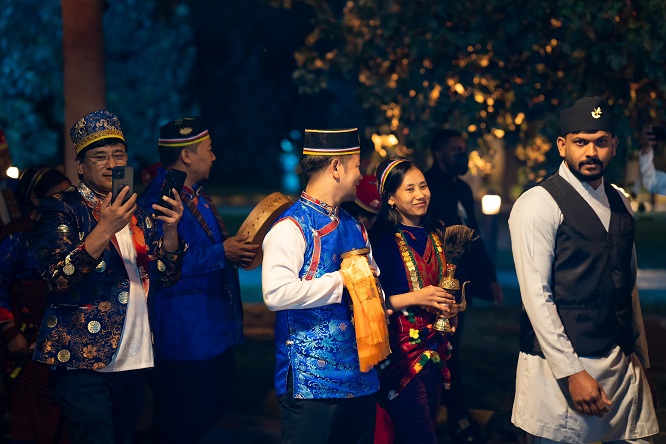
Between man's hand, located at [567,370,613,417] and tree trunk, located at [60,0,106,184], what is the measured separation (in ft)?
20.1

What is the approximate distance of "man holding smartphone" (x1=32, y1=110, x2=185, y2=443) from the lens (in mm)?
5637

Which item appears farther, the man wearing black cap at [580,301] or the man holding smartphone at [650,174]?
the man holding smartphone at [650,174]

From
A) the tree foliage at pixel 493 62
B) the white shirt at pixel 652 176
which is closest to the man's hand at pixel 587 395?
the white shirt at pixel 652 176

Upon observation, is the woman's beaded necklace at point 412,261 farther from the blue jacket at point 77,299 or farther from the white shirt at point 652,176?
the white shirt at point 652,176

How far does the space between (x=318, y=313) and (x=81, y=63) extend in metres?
5.72

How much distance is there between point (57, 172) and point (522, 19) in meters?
4.75

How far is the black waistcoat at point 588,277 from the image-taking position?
5824 millimetres

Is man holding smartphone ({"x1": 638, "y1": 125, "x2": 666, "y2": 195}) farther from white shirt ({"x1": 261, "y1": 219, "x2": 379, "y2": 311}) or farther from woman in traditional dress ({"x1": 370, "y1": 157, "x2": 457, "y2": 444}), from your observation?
white shirt ({"x1": 261, "y1": 219, "x2": 379, "y2": 311})

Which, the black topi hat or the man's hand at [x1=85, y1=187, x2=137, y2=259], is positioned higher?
the black topi hat

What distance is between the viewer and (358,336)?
5.65m

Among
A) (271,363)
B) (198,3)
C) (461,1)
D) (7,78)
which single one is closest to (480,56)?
(461,1)

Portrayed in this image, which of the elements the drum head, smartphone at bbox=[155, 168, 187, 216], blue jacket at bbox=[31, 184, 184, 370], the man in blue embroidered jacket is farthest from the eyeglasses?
the drum head

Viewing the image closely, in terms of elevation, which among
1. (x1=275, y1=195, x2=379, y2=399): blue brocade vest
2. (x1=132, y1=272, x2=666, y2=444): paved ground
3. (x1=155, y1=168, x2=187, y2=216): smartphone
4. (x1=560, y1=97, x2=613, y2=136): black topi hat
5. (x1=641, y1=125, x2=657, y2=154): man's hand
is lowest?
(x1=132, y1=272, x2=666, y2=444): paved ground

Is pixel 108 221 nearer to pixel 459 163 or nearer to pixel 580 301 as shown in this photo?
pixel 580 301
